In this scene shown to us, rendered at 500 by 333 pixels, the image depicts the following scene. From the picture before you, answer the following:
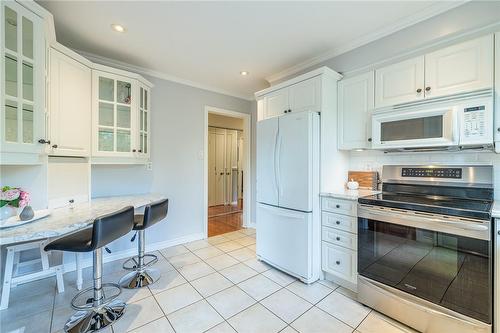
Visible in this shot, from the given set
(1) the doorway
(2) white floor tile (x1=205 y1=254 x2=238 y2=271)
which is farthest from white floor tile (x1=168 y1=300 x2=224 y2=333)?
(1) the doorway

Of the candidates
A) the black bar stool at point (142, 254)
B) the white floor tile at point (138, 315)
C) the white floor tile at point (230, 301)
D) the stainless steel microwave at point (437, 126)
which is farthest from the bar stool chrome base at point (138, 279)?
the stainless steel microwave at point (437, 126)

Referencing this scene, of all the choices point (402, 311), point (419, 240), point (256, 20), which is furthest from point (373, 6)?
point (402, 311)

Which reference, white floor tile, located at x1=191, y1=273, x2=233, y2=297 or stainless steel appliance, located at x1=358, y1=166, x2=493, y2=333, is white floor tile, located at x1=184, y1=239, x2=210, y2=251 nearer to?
white floor tile, located at x1=191, y1=273, x2=233, y2=297

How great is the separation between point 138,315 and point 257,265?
1.35 metres

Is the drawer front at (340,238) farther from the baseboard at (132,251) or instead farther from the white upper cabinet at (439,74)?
the baseboard at (132,251)

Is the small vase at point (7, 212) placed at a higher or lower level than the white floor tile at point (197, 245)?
higher

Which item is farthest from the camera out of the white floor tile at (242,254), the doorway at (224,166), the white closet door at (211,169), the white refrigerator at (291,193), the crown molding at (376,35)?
the white closet door at (211,169)

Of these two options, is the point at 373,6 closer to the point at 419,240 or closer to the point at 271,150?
the point at 271,150

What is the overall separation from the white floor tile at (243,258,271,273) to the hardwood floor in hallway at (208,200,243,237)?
1213mm

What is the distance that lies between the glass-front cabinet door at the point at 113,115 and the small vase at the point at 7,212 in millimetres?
893

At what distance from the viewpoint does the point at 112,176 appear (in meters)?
2.80

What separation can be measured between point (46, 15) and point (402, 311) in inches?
138

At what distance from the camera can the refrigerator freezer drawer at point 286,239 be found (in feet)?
7.42

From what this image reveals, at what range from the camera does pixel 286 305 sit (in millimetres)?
1941
